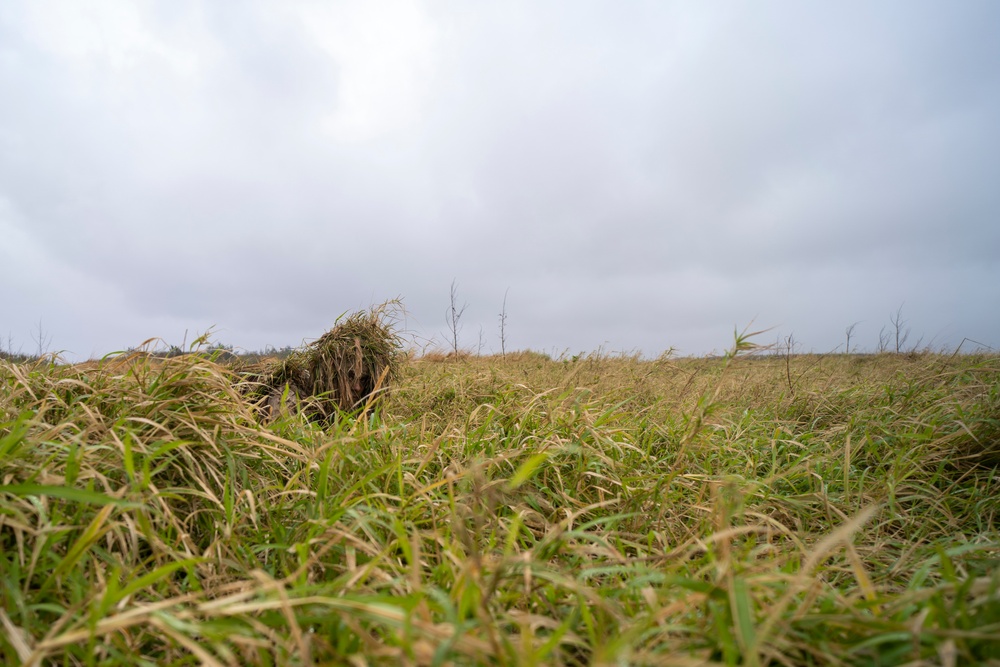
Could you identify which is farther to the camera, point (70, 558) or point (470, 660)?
point (70, 558)

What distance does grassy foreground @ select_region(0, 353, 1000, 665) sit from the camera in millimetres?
975

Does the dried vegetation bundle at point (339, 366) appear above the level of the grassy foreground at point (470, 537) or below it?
above

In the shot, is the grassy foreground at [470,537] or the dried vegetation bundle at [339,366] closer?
the grassy foreground at [470,537]

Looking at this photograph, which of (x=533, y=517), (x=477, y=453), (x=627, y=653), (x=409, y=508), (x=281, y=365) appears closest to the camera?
(x=627, y=653)

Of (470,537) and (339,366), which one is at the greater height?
(339,366)

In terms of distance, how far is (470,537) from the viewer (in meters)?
1.68

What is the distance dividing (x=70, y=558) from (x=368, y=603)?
874 mm

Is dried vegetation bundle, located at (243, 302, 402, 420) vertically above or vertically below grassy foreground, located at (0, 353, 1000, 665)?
above

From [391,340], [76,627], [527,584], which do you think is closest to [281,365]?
[391,340]

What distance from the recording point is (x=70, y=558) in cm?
122

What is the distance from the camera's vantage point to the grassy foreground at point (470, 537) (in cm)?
→ 98

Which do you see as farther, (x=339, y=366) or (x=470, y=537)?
(x=339, y=366)

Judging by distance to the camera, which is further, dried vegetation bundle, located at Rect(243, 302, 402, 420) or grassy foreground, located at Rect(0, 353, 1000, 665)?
dried vegetation bundle, located at Rect(243, 302, 402, 420)

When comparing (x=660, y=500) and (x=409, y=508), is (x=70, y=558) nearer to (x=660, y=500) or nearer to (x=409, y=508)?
(x=409, y=508)
